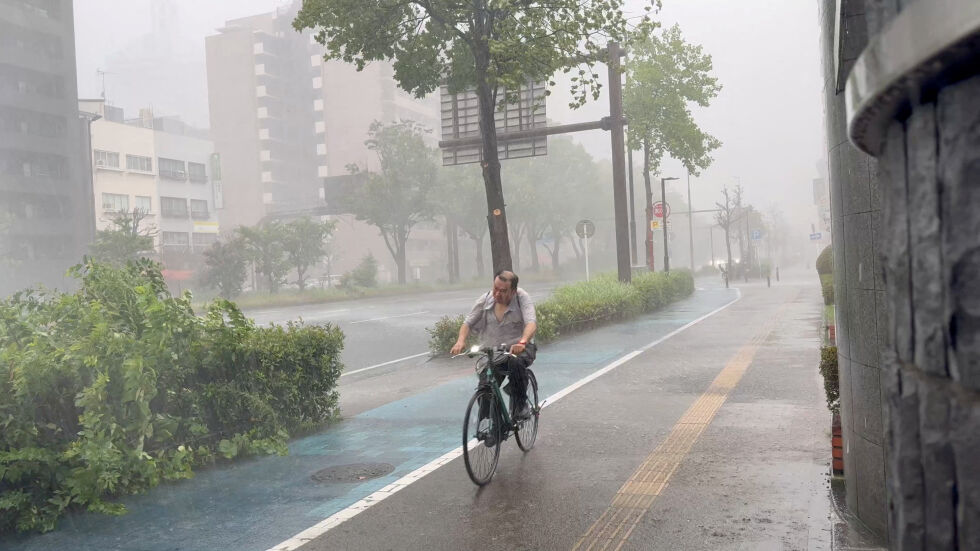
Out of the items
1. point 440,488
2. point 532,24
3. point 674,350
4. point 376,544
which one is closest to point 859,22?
point 376,544

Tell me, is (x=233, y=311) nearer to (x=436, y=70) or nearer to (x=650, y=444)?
(x=650, y=444)

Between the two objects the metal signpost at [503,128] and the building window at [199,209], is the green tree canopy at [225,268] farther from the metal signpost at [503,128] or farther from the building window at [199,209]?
the building window at [199,209]

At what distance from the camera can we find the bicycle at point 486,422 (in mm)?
6145

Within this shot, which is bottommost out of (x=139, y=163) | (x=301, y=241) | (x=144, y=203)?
(x=301, y=241)

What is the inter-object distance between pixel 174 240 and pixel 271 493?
7016 centimetres

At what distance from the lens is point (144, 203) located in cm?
6781

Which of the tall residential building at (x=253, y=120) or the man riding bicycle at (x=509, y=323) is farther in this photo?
the tall residential building at (x=253, y=120)

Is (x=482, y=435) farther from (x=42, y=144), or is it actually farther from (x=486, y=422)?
(x=42, y=144)

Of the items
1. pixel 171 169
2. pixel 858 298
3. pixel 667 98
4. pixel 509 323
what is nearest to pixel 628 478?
pixel 509 323

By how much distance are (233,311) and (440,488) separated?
2.80m

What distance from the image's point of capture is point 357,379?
13.1 metres

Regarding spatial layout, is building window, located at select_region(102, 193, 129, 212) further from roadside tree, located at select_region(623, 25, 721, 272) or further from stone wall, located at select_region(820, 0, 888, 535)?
stone wall, located at select_region(820, 0, 888, 535)

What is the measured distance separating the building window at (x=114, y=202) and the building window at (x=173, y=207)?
13.0ft

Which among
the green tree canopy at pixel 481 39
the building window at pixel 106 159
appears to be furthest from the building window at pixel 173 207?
the green tree canopy at pixel 481 39
